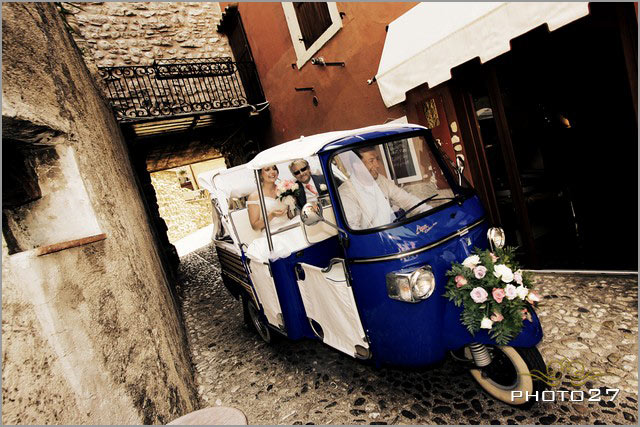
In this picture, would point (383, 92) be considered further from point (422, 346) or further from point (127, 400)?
point (127, 400)

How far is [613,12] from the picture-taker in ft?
11.1

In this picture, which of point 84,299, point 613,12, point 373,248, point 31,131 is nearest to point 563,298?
point 373,248

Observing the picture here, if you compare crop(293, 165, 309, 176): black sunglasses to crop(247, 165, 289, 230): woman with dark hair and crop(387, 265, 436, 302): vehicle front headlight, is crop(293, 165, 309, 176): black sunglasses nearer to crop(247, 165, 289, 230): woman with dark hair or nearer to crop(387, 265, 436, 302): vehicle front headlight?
crop(247, 165, 289, 230): woman with dark hair

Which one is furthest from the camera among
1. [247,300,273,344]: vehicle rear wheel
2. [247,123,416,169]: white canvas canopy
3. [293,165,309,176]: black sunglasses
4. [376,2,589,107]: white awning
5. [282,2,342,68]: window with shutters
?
[282,2,342,68]: window with shutters

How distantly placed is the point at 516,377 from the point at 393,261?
1426 mm

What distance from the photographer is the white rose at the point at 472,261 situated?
244 centimetres

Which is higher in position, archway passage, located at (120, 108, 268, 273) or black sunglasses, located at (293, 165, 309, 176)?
archway passage, located at (120, 108, 268, 273)

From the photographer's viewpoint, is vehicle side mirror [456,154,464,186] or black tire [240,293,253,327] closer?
vehicle side mirror [456,154,464,186]

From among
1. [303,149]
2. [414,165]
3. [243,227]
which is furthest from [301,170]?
[414,165]

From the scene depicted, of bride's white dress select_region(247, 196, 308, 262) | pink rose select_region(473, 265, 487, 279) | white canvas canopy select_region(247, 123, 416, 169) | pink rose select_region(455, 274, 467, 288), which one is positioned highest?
white canvas canopy select_region(247, 123, 416, 169)

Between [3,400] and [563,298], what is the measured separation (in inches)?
200

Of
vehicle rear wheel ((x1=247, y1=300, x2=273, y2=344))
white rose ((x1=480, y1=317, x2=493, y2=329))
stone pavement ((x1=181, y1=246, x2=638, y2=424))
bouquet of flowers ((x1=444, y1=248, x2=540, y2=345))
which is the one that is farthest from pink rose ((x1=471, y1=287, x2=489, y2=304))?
vehicle rear wheel ((x1=247, y1=300, x2=273, y2=344))

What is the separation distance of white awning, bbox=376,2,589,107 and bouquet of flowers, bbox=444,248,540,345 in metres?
2.61

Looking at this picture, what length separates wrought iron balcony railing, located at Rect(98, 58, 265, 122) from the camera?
335 inches
